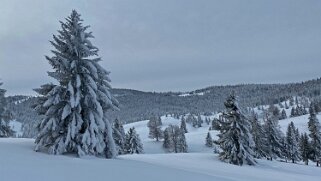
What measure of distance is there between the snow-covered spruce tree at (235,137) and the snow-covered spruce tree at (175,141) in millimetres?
58849

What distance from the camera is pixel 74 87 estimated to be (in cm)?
1953

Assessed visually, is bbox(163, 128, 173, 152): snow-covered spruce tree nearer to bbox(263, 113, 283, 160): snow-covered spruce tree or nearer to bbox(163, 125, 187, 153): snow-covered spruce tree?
bbox(163, 125, 187, 153): snow-covered spruce tree

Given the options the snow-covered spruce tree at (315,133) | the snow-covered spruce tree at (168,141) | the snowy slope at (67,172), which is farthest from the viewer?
the snow-covered spruce tree at (168,141)

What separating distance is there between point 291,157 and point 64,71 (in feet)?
201

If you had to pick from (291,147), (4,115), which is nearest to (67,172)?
(4,115)

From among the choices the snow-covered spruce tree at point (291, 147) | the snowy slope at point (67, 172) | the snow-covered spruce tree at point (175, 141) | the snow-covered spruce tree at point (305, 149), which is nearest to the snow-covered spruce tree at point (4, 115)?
the snowy slope at point (67, 172)

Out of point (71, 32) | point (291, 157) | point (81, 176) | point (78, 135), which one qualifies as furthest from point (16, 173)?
point (291, 157)

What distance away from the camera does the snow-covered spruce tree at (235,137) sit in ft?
118

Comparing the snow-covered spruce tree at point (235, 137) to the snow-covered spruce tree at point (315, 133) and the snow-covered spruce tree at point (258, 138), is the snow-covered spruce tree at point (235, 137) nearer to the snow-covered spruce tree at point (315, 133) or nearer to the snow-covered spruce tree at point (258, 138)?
the snow-covered spruce tree at point (258, 138)

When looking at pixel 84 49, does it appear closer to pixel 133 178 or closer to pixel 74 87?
pixel 74 87

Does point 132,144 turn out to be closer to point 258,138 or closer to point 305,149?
point 258,138

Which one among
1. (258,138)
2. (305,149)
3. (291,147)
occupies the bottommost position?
(291,147)

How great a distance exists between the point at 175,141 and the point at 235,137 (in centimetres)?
6180

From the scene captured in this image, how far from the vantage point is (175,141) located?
98375 mm
